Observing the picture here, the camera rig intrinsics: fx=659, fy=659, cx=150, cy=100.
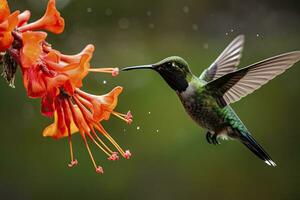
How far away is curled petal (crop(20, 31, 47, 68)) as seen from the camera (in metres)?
1.42

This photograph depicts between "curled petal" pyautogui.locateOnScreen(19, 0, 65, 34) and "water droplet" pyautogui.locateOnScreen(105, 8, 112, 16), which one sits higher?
"curled petal" pyautogui.locateOnScreen(19, 0, 65, 34)

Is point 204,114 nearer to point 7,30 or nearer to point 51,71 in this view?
point 51,71

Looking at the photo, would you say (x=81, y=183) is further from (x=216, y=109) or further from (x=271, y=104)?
(x=216, y=109)

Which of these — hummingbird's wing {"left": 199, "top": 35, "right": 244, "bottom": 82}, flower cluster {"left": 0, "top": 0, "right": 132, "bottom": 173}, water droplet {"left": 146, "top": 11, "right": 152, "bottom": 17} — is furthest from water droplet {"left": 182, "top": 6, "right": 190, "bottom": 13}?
flower cluster {"left": 0, "top": 0, "right": 132, "bottom": 173}

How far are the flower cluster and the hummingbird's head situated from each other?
0.27m

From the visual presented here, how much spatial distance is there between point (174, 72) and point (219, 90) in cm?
23

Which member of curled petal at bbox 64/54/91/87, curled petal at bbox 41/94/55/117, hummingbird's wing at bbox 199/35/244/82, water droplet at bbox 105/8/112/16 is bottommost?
water droplet at bbox 105/8/112/16

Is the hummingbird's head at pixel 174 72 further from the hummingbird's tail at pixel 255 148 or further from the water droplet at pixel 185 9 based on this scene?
the water droplet at pixel 185 9

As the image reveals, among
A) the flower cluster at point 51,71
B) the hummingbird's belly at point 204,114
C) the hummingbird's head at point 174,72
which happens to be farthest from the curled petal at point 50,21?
the hummingbird's belly at point 204,114

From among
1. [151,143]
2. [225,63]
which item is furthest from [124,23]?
[225,63]

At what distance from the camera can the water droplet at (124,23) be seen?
539 centimetres

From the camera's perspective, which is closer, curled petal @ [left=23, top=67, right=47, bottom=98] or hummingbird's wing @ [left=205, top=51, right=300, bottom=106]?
curled petal @ [left=23, top=67, right=47, bottom=98]

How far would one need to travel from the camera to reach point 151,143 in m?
4.56

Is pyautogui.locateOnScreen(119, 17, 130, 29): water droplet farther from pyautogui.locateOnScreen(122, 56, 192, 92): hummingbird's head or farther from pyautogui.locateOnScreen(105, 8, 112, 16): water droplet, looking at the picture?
pyautogui.locateOnScreen(122, 56, 192, 92): hummingbird's head
